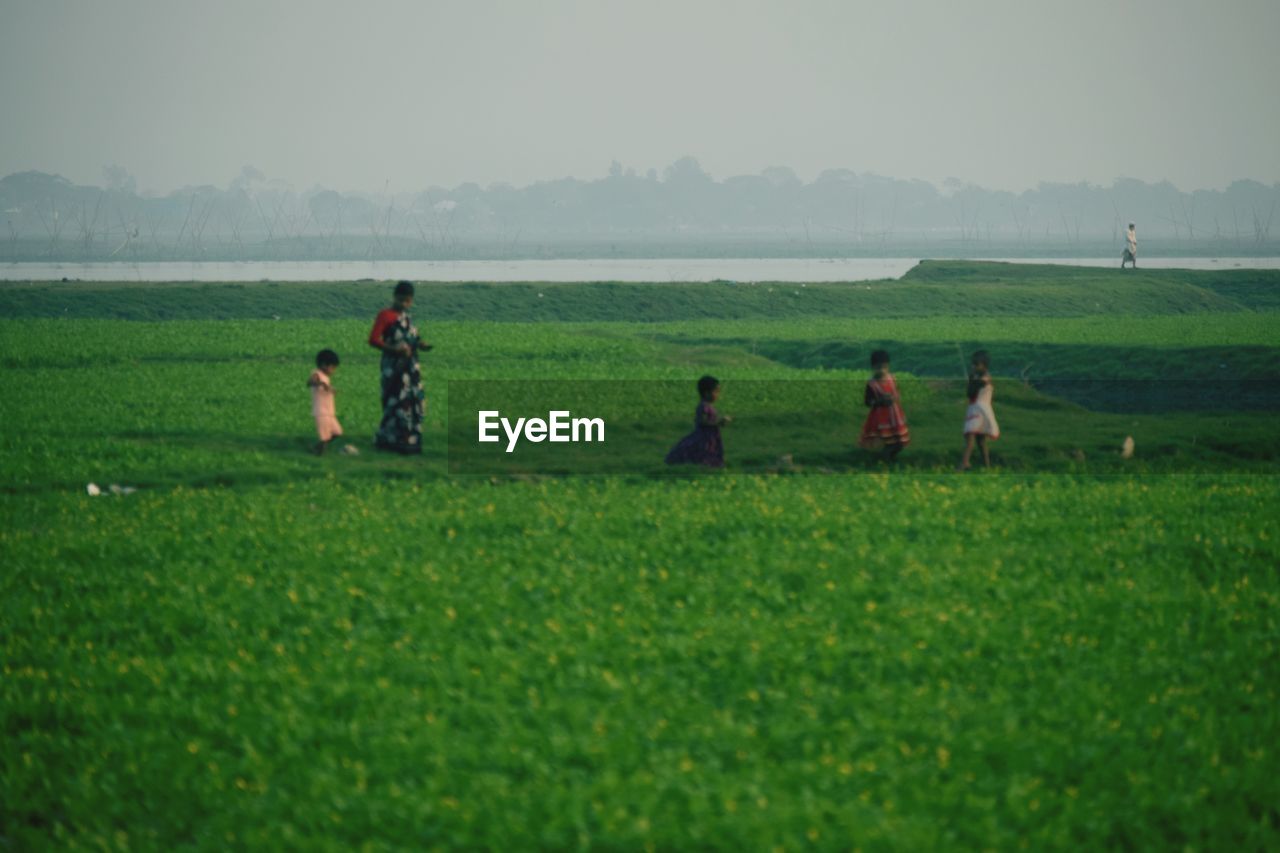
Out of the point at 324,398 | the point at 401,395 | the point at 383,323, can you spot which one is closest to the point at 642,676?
the point at 383,323

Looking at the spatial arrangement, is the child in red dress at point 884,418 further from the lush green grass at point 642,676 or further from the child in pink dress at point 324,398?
the child in pink dress at point 324,398

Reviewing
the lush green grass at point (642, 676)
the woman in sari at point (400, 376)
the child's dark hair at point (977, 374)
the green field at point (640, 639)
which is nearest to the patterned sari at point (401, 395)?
the woman in sari at point (400, 376)

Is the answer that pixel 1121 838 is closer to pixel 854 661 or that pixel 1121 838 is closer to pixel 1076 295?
pixel 854 661

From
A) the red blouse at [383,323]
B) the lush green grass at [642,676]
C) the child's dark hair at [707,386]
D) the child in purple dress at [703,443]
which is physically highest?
the red blouse at [383,323]

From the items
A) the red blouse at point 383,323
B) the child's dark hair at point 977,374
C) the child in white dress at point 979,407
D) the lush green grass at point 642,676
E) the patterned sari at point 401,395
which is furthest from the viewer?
the patterned sari at point 401,395

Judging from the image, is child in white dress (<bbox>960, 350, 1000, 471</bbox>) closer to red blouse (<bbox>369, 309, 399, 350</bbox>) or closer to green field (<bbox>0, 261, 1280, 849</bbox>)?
green field (<bbox>0, 261, 1280, 849</bbox>)

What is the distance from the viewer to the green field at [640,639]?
414 inches

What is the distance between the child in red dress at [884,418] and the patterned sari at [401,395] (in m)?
8.29

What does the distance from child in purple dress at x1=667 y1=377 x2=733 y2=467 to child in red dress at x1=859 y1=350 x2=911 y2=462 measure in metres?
2.71

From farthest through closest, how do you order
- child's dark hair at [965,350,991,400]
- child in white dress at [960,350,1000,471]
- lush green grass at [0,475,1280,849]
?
1. child in white dress at [960,350,1000,471]
2. child's dark hair at [965,350,991,400]
3. lush green grass at [0,475,1280,849]

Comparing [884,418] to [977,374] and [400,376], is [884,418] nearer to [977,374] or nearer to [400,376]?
[977,374]

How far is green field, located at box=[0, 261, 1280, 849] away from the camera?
10516 millimetres

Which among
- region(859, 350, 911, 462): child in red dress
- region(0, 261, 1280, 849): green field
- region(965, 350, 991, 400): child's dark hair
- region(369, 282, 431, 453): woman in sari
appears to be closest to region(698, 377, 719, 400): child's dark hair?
region(0, 261, 1280, 849): green field

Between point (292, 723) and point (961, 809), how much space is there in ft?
19.3
